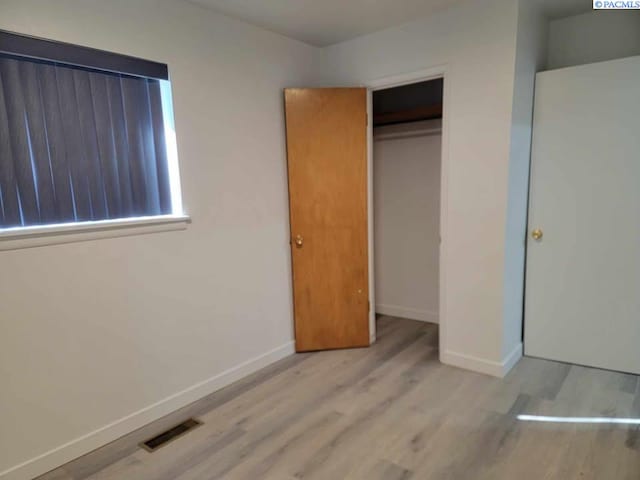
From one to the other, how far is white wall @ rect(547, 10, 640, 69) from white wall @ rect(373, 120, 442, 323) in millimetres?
1011

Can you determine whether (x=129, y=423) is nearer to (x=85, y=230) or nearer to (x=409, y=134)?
(x=85, y=230)

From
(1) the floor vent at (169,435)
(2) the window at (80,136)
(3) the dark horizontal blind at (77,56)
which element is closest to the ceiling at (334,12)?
(3) the dark horizontal blind at (77,56)

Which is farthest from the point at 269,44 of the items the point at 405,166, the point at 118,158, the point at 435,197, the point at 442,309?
the point at 442,309

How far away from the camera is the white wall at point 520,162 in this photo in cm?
246

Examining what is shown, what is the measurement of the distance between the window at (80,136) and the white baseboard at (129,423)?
115 cm

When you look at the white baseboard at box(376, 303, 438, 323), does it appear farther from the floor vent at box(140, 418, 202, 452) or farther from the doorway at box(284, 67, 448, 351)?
the floor vent at box(140, 418, 202, 452)

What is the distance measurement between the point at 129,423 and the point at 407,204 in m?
2.88

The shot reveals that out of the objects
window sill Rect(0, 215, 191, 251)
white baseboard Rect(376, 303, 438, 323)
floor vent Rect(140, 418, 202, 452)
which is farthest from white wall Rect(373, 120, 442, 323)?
floor vent Rect(140, 418, 202, 452)

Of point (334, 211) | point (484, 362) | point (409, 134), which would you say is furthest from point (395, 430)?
point (409, 134)

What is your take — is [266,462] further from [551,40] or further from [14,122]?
[551,40]

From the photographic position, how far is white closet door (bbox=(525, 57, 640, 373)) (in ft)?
8.23

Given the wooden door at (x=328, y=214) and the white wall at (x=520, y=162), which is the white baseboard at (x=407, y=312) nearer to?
the wooden door at (x=328, y=214)

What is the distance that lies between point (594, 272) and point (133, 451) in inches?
123

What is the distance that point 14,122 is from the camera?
69.8 inches
